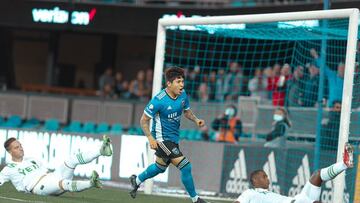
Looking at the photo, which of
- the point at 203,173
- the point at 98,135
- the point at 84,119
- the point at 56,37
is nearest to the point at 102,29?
the point at 84,119

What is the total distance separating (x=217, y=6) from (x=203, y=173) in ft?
23.7

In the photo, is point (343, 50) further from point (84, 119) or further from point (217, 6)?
point (84, 119)

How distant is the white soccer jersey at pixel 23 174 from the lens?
12945 mm

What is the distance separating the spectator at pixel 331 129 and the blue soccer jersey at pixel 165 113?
431 cm

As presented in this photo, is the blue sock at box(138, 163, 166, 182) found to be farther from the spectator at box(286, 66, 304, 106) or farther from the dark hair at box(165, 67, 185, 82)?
the spectator at box(286, 66, 304, 106)

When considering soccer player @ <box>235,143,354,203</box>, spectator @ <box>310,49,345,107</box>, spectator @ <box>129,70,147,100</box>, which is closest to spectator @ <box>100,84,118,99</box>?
spectator @ <box>129,70,147,100</box>

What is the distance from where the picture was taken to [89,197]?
13.5 meters

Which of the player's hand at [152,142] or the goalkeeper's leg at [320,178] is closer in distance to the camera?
the goalkeeper's leg at [320,178]

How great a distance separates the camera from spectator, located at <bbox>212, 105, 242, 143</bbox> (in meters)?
19.5

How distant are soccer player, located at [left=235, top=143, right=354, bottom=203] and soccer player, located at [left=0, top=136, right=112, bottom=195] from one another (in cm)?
214

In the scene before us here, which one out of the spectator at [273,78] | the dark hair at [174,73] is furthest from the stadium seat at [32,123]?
the dark hair at [174,73]

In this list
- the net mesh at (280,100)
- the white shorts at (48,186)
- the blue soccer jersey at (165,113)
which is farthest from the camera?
the net mesh at (280,100)

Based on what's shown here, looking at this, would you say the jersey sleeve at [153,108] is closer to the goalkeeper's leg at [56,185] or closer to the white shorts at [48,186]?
the goalkeeper's leg at [56,185]

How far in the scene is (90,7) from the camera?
24906mm
